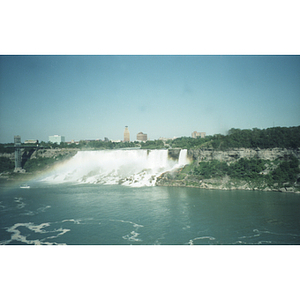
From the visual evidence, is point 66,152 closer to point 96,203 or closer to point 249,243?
point 96,203

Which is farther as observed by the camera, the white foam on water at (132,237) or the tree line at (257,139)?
the tree line at (257,139)

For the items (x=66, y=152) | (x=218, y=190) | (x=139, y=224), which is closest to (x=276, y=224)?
(x=139, y=224)

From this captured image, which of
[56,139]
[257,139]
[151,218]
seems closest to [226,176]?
[257,139]

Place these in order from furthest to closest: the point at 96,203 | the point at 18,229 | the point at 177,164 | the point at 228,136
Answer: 1. the point at 177,164
2. the point at 228,136
3. the point at 96,203
4. the point at 18,229

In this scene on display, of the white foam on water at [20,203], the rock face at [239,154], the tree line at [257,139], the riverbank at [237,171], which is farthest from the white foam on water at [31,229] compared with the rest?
the tree line at [257,139]

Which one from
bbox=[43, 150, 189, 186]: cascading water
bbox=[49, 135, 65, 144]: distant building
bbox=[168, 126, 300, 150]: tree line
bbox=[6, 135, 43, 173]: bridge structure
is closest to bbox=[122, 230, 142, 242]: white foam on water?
bbox=[43, 150, 189, 186]: cascading water

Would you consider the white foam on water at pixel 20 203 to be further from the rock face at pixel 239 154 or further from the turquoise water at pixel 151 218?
the rock face at pixel 239 154

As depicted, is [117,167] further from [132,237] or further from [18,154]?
[132,237]
